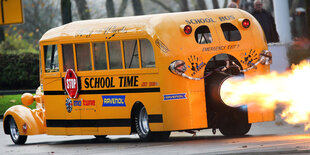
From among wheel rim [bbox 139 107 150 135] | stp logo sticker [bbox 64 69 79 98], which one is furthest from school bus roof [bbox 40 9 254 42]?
wheel rim [bbox 139 107 150 135]

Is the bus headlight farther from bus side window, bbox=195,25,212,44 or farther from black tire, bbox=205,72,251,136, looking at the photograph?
bus side window, bbox=195,25,212,44

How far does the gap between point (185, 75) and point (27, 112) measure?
4190mm

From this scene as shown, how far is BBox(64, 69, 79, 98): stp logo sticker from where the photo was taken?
1547 centimetres

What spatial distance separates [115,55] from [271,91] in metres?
2.85

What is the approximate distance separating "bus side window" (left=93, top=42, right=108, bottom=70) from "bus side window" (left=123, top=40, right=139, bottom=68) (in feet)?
1.76

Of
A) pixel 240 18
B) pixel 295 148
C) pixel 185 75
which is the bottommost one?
pixel 295 148

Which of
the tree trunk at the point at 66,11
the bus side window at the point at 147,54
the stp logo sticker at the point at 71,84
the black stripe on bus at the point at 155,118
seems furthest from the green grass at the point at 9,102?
the black stripe on bus at the point at 155,118

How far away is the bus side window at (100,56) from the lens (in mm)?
15086

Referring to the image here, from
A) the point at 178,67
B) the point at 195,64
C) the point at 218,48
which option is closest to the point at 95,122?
the point at 178,67

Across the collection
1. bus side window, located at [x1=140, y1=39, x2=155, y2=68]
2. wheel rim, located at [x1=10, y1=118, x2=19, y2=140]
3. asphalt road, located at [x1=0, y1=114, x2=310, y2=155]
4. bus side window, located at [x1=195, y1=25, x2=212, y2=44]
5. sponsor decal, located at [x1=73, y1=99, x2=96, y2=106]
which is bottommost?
asphalt road, located at [x1=0, y1=114, x2=310, y2=155]

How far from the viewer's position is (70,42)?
1570cm

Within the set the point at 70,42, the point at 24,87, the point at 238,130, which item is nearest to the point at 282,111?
the point at 238,130

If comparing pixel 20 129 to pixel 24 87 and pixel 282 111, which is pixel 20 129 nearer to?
pixel 282 111

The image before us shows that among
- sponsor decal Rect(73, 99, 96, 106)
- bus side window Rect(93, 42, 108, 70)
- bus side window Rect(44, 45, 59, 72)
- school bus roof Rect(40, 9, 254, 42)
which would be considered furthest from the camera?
bus side window Rect(44, 45, 59, 72)
